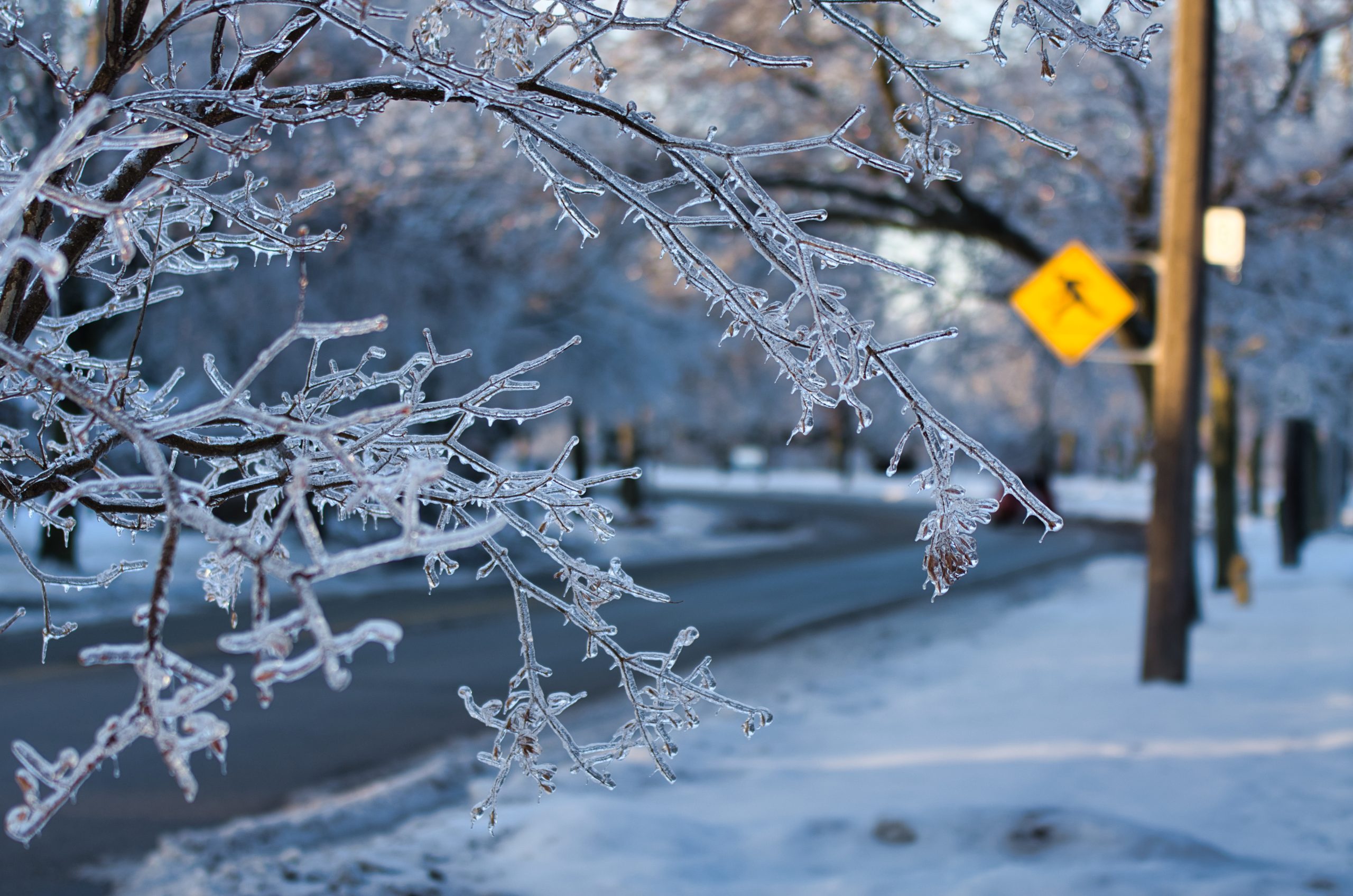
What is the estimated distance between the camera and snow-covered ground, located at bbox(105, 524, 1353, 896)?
4090 mm

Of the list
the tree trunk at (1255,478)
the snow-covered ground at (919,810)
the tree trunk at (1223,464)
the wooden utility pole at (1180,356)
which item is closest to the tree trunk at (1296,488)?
the tree trunk at (1223,464)

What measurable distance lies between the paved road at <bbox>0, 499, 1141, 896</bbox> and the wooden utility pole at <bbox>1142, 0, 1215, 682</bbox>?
3846mm

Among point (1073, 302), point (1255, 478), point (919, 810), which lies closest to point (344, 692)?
point (919, 810)

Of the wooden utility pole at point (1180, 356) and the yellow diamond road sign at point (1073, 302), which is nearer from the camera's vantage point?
the yellow diamond road sign at point (1073, 302)

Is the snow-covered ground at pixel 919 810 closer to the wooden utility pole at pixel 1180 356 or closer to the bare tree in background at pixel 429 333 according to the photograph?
the wooden utility pole at pixel 1180 356

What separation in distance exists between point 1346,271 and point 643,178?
293 inches

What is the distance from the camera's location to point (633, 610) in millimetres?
12500

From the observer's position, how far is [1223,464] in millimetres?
14336

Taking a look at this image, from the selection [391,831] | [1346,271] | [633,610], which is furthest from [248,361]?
[1346,271]

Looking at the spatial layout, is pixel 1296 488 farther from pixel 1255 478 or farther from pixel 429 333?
pixel 429 333

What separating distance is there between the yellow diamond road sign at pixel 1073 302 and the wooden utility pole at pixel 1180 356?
0.68 meters

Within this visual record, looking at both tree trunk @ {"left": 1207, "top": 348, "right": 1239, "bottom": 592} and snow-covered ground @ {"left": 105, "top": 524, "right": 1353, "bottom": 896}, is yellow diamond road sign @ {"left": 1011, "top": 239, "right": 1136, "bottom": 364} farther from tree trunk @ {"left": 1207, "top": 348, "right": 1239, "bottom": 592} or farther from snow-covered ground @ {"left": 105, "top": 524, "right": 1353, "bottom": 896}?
tree trunk @ {"left": 1207, "top": 348, "right": 1239, "bottom": 592}

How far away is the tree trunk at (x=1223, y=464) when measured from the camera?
14.0 m

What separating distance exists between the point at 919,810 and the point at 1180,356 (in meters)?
4.28
